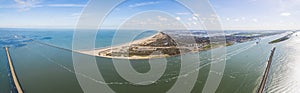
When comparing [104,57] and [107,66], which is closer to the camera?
[107,66]

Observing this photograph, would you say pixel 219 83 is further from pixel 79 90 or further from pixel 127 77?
pixel 79 90

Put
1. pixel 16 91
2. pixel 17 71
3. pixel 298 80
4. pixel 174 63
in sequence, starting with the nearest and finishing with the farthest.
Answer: pixel 16 91 < pixel 298 80 < pixel 17 71 < pixel 174 63

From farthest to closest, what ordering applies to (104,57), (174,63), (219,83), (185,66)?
1. (104,57)
2. (174,63)
3. (185,66)
4. (219,83)

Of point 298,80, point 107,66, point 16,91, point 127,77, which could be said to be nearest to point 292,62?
point 298,80

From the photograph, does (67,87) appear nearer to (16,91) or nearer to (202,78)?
(16,91)

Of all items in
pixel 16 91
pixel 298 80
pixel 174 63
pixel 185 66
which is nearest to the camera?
pixel 16 91

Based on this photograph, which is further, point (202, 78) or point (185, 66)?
point (185, 66)

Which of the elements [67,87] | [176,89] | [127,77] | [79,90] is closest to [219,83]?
[176,89]

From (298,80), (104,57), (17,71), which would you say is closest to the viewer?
(298,80)
